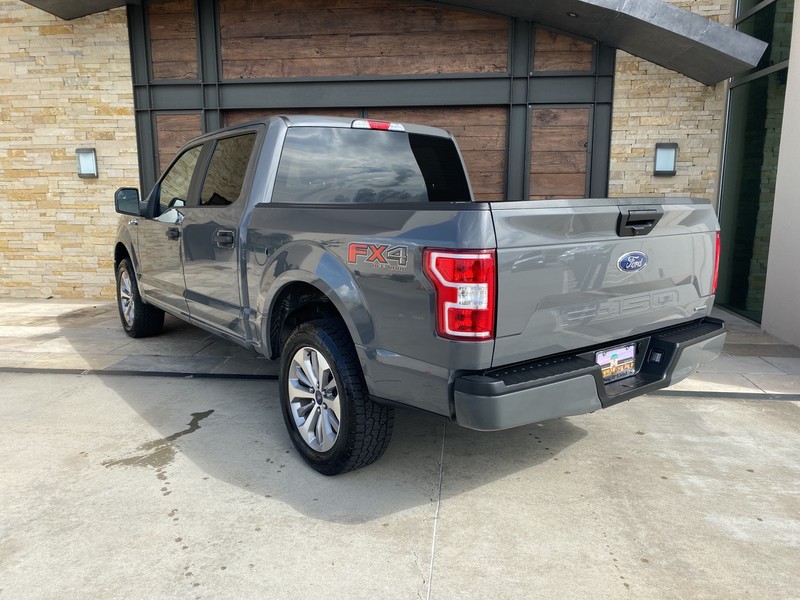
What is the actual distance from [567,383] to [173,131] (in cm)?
770

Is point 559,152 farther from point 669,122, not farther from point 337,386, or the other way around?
point 337,386

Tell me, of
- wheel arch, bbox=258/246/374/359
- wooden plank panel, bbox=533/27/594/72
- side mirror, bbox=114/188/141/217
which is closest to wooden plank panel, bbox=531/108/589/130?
wooden plank panel, bbox=533/27/594/72

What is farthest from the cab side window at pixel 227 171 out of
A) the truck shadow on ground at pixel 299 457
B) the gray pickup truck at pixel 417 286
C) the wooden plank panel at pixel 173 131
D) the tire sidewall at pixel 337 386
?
the wooden plank panel at pixel 173 131

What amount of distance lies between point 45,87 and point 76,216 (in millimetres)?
1865

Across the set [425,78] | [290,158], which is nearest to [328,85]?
[425,78]

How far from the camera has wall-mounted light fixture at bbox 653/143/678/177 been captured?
7.88m

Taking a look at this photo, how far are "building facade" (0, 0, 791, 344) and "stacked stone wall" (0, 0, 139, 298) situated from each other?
0.8 inches

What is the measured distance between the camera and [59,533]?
9.37 ft

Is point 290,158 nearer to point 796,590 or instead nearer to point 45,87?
point 796,590

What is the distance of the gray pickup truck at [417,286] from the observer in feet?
8.44

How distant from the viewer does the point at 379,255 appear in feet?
9.26

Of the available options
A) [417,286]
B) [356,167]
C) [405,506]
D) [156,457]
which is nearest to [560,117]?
[356,167]

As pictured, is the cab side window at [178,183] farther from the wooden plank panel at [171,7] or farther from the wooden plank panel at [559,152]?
the wooden plank panel at [559,152]

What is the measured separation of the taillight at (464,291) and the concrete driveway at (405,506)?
3.34ft
